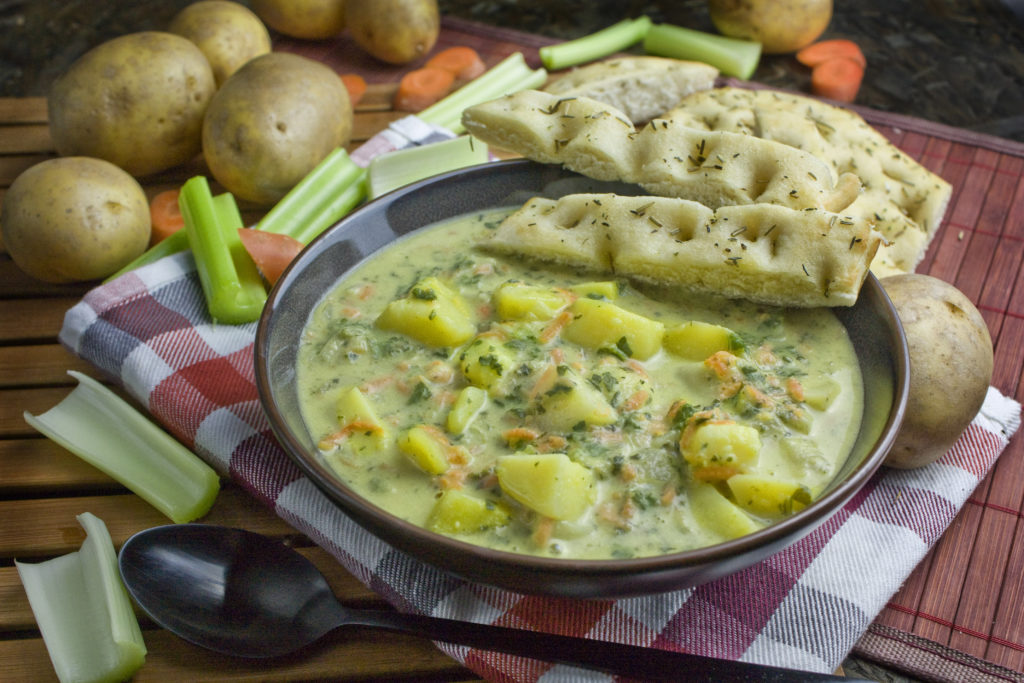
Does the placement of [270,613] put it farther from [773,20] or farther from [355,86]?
[773,20]

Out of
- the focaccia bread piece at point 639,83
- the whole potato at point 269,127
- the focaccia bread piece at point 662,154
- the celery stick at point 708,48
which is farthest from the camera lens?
the celery stick at point 708,48

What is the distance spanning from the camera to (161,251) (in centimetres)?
349

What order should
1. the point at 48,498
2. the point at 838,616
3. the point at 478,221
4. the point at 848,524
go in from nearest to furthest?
the point at 838,616 < the point at 848,524 < the point at 48,498 < the point at 478,221

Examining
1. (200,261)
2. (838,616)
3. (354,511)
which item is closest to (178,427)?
(200,261)

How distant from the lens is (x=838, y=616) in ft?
7.27

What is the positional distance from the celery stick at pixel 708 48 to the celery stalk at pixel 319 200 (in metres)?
1.94

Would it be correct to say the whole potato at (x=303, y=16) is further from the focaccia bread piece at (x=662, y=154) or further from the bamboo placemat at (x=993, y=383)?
the focaccia bread piece at (x=662, y=154)

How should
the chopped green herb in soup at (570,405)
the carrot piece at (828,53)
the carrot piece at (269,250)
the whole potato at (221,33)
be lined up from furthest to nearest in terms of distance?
the carrot piece at (828,53) → the whole potato at (221,33) → the carrot piece at (269,250) → the chopped green herb in soup at (570,405)

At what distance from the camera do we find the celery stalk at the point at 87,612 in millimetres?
2146

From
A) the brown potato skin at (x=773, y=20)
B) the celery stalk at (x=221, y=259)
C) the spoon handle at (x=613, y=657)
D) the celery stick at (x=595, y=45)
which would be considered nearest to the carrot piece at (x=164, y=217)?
the celery stalk at (x=221, y=259)

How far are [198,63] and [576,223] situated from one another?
6.82 feet

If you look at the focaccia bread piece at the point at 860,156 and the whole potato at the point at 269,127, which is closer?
the focaccia bread piece at the point at 860,156

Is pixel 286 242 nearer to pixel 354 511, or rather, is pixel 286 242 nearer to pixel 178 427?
pixel 178 427

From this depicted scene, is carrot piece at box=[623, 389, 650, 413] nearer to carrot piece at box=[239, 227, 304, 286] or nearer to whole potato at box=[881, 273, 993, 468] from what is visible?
whole potato at box=[881, 273, 993, 468]
